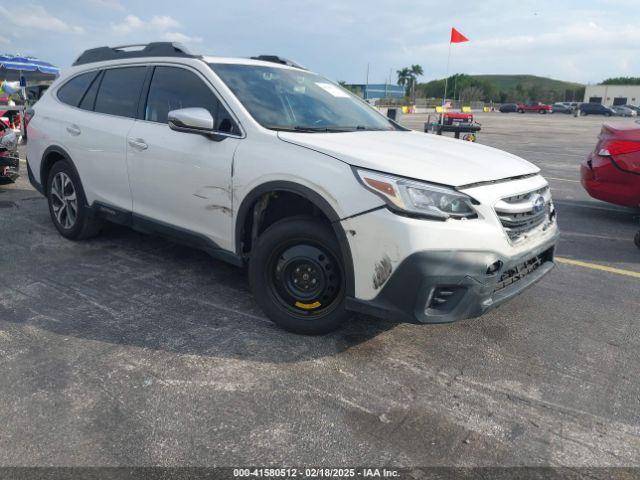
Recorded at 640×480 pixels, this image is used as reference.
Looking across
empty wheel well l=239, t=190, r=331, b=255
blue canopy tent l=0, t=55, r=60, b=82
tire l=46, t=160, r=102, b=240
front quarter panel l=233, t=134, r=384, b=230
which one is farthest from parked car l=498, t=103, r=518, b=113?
front quarter panel l=233, t=134, r=384, b=230

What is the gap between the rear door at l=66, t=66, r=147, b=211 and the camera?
4270 mm

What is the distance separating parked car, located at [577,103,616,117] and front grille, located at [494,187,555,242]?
64.8 metres

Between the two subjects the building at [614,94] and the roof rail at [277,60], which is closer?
the roof rail at [277,60]

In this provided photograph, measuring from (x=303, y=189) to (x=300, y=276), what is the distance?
57 cm

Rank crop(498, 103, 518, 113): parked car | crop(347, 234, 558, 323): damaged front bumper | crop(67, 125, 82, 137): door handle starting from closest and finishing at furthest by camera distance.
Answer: crop(347, 234, 558, 323): damaged front bumper
crop(67, 125, 82, 137): door handle
crop(498, 103, 518, 113): parked car

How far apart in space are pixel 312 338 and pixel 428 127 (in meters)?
12.6

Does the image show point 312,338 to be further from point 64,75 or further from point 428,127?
point 428,127

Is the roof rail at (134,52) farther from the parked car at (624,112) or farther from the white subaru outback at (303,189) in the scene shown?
the parked car at (624,112)

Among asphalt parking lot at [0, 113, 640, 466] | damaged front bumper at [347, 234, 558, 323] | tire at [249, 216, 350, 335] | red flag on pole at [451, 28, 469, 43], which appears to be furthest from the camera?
red flag on pole at [451, 28, 469, 43]

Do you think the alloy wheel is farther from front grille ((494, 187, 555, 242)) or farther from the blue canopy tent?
the blue canopy tent

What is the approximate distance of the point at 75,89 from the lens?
5043 millimetres

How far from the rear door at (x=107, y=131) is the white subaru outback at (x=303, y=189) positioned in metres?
0.02

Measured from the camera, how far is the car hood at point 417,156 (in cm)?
281

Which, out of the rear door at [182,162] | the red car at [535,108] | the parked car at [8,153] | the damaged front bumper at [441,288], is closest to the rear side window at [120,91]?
the rear door at [182,162]
